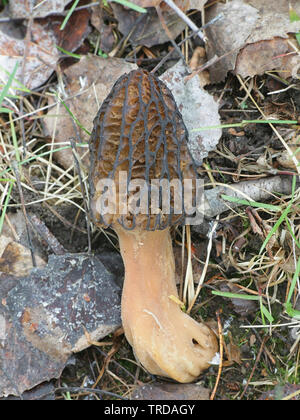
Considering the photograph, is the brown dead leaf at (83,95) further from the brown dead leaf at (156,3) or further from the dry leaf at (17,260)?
the dry leaf at (17,260)

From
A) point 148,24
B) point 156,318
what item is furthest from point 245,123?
point 156,318

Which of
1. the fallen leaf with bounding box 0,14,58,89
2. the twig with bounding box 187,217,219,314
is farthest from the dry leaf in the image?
the fallen leaf with bounding box 0,14,58,89

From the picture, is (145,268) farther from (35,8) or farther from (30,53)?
(35,8)

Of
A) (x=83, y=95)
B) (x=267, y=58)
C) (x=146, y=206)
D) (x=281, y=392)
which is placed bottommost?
(x=281, y=392)

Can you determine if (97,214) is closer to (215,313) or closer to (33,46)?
(215,313)

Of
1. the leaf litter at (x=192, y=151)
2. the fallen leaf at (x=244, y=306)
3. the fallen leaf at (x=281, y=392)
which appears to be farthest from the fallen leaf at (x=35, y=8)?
the fallen leaf at (x=281, y=392)

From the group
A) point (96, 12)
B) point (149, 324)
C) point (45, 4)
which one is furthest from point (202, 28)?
point (149, 324)
